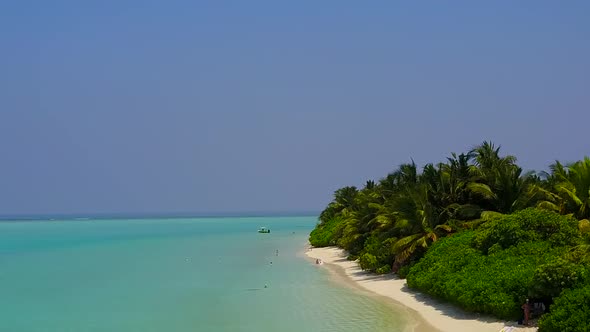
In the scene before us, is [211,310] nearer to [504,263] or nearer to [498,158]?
[504,263]

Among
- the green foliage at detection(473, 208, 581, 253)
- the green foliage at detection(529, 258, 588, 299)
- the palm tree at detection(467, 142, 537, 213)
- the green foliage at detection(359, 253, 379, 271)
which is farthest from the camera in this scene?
the green foliage at detection(359, 253, 379, 271)

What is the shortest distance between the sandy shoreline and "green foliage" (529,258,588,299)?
44.9 inches

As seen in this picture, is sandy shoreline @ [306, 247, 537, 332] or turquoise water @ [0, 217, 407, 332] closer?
sandy shoreline @ [306, 247, 537, 332]

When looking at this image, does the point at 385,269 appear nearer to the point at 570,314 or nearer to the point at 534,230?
the point at 534,230

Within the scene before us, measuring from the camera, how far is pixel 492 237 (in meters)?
22.5

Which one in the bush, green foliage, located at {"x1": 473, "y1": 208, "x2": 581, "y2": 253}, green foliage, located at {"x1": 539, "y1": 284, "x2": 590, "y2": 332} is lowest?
the bush

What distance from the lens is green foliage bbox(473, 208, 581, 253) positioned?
2061cm

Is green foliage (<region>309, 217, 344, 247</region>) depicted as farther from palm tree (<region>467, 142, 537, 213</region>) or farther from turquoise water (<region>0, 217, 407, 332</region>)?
palm tree (<region>467, 142, 537, 213</region>)

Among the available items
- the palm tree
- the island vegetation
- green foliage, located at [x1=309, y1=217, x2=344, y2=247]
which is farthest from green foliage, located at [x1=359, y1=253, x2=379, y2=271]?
green foliage, located at [x1=309, y1=217, x2=344, y2=247]

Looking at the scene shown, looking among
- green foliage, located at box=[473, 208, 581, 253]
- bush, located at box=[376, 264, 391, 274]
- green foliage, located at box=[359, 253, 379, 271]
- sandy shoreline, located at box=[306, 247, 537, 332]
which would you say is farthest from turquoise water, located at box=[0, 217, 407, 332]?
green foliage, located at box=[473, 208, 581, 253]

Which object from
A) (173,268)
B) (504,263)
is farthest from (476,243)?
(173,268)

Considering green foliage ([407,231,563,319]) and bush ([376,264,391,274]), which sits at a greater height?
green foliage ([407,231,563,319])

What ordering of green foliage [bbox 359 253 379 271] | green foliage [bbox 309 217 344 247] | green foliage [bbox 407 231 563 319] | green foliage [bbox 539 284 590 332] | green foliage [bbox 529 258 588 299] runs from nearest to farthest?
green foliage [bbox 539 284 590 332] < green foliage [bbox 529 258 588 299] < green foliage [bbox 407 231 563 319] < green foliage [bbox 359 253 379 271] < green foliage [bbox 309 217 344 247]

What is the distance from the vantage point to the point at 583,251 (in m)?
17.7
